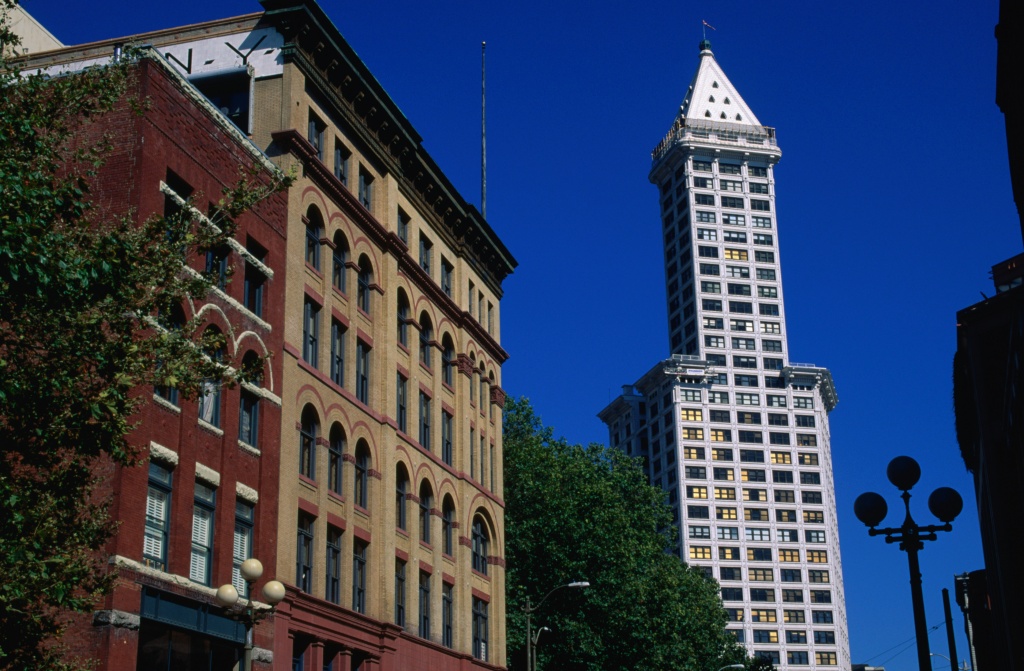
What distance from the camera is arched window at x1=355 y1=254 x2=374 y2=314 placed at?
4628 centimetres

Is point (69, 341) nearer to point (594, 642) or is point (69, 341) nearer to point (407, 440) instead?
point (407, 440)

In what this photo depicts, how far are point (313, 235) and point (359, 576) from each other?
37.5 feet

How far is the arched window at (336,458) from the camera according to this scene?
4244 cm

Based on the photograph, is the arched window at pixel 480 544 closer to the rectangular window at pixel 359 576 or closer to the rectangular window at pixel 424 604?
A: the rectangular window at pixel 424 604

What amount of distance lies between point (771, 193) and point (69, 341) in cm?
18180

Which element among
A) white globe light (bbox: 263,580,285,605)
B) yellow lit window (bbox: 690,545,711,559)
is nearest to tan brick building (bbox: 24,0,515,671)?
white globe light (bbox: 263,580,285,605)

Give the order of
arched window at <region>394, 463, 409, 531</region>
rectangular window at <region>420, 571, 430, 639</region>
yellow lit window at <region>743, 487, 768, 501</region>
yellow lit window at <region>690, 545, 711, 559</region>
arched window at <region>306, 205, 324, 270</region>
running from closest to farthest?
1. arched window at <region>306, 205, 324, 270</region>
2. arched window at <region>394, 463, 409, 531</region>
3. rectangular window at <region>420, 571, 430, 639</region>
4. yellow lit window at <region>690, 545, 711, 559</region>
5. yellow lit window at <region>743, 487, 768, 501</region>

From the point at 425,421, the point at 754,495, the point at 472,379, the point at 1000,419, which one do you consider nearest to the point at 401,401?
the point at 425,421

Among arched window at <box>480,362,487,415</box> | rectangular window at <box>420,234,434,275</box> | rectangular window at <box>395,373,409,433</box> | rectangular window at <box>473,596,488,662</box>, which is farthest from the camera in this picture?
arched window at <box>480,362,487,415</box>

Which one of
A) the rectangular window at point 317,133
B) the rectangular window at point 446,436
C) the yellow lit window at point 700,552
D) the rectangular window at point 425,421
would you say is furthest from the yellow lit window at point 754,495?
the rectangular window at point 317,133

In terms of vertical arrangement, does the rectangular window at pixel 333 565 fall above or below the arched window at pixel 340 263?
below

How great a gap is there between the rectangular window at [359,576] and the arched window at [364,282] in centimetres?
840

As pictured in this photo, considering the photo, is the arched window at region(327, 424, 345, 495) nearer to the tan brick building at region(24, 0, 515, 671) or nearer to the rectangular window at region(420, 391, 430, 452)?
the tan brick building at region(24, 0, 515, 671)

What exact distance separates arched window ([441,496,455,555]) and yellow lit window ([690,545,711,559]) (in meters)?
128
